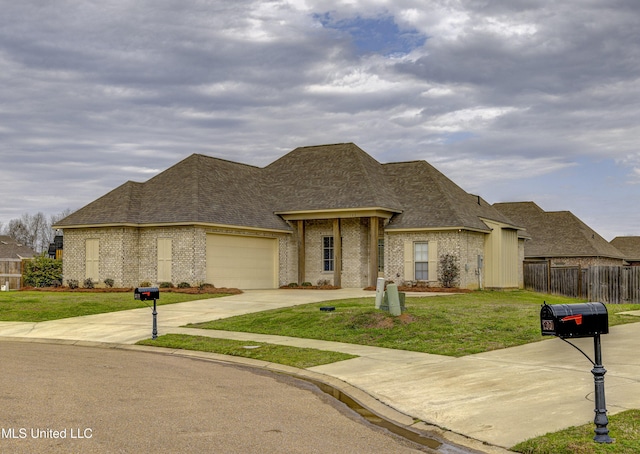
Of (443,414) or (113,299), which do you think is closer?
(443,414)

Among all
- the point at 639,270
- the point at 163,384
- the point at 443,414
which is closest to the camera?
the point at 443,414

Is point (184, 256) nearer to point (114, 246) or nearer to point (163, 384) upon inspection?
point (114, 246)

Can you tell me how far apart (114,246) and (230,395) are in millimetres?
25104

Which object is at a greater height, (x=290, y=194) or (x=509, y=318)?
(x=290, y=194)

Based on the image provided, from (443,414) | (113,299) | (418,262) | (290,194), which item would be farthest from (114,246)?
(443,414)

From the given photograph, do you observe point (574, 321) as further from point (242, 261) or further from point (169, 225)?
point (242, 261)

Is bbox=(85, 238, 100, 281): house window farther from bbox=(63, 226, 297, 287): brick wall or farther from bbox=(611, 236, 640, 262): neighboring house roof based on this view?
bbox=(611, 236, 640, 262): neighboring house roof

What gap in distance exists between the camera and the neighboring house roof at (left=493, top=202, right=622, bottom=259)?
2087 inches

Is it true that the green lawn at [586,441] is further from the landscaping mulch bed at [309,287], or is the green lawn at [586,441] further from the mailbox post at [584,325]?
the landscaping mulch bed at [309,287]

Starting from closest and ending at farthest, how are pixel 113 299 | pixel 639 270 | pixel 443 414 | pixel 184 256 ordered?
pixel 443 414 < pixel 113 299 < pixel 639 270 < pixel 184 256

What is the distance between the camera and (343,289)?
3578 cm

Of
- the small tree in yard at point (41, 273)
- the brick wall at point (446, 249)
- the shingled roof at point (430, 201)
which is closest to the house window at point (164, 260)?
the small tree in yard at point (41, 273)

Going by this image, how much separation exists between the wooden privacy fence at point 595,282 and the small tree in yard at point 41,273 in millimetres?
25570

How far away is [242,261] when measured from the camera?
117 ft
